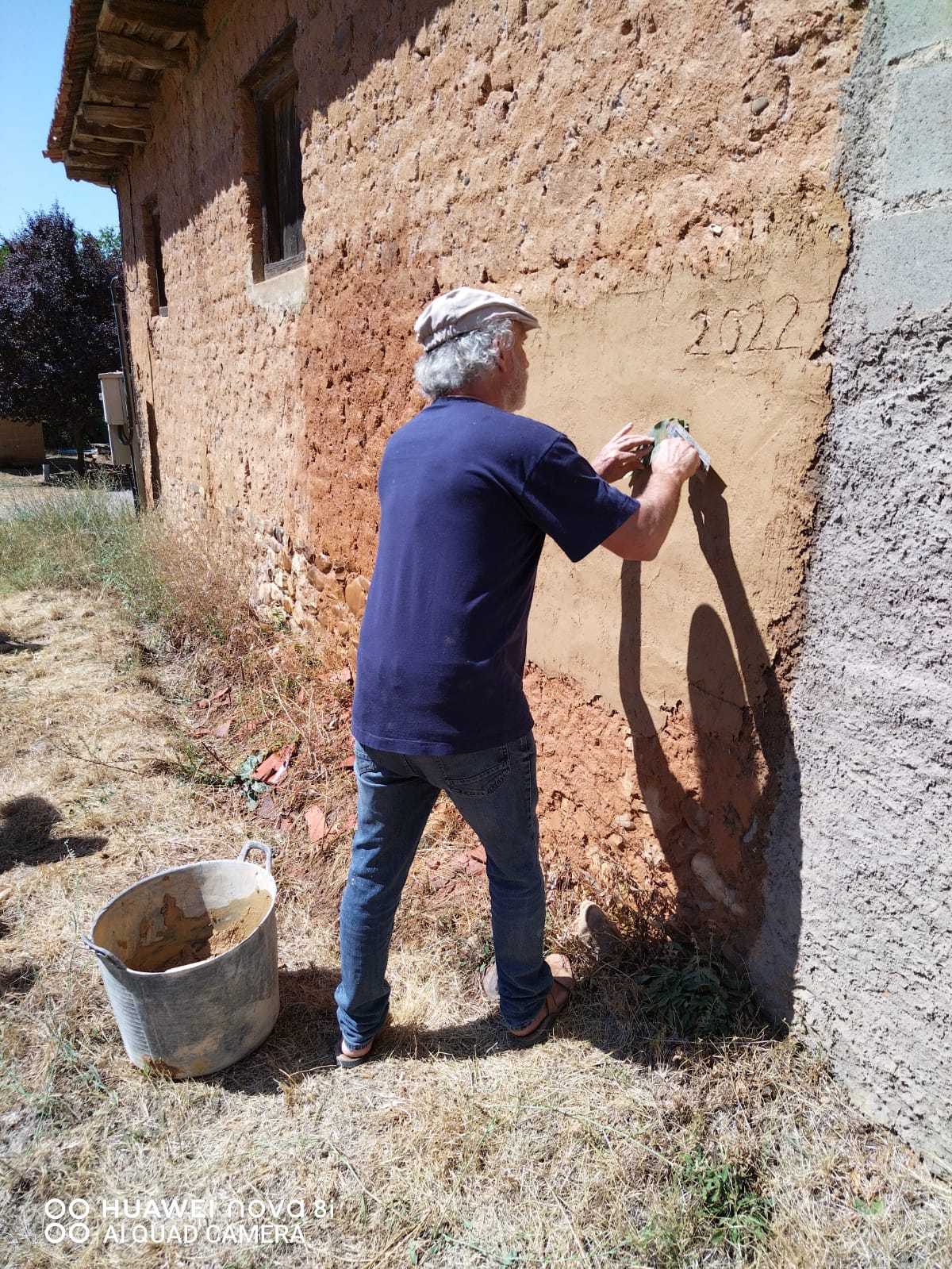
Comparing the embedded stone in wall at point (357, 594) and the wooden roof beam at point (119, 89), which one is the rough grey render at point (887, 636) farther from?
the wooden roof beam at point (119, 89)

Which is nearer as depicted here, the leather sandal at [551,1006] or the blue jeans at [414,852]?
the blue jeans at [414,852]

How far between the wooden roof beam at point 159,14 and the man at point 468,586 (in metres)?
5.06

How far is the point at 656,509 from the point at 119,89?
7008 mm

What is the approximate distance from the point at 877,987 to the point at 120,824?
9.40ft

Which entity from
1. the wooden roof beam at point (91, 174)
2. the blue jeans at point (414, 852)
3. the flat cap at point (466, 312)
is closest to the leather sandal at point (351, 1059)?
the blue jeans at point (414, 852)

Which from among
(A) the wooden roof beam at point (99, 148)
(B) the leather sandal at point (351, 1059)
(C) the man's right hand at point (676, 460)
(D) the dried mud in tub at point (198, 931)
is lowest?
(B) the leather sandal at point (351, 1059)

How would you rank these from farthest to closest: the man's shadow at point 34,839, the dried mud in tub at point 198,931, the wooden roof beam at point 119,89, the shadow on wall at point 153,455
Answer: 1. the shadow on wall at point 153,455
2. the wooden roof beam at point 119,89
3. the man's shadow at point 34,839
4. the dried mud in tub at point 198,931

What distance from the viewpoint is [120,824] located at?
3379 mm

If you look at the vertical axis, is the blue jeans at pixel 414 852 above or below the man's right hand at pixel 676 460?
below

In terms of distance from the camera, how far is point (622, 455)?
6.81 ft

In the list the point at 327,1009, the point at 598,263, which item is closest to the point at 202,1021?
the point at 327,1009

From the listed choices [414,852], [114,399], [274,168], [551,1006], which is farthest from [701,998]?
[114,399]

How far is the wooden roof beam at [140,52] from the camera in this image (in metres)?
5.67

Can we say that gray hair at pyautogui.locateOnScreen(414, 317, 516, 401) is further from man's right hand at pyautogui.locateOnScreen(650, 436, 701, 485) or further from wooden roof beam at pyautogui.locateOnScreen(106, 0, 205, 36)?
wooden roof beam at pyautogui.locateOnScreen(106, 0, 205, 36)
